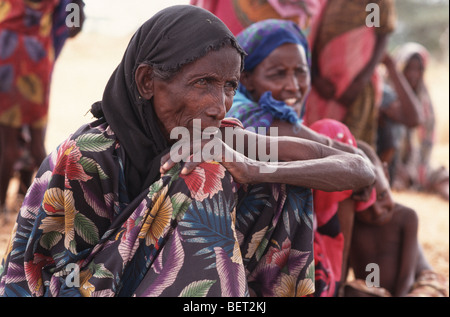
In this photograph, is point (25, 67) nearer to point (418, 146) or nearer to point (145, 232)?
point (145, 232)

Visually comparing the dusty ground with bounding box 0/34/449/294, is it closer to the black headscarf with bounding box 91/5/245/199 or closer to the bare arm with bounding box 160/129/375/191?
the black headscarf with bounding box 91/5/245/199

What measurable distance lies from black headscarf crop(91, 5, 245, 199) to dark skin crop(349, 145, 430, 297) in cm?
170

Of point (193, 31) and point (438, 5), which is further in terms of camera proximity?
point (438, 5)

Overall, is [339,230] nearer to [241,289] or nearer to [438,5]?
[241,289]

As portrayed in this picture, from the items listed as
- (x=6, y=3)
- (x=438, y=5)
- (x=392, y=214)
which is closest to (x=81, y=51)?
(x=438, y=5)

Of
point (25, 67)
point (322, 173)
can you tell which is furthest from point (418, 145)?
point (322, 173)

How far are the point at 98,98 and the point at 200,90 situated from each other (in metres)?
13.8

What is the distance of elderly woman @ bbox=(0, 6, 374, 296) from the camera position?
6.91ft

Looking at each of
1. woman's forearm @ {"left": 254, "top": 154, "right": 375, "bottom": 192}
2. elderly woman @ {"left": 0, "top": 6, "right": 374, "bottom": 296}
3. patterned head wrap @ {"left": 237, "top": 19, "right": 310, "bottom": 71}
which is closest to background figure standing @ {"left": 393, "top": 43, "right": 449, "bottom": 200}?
patterned head wrap @ {"left": 237, "top": 19, "right": 310, "bottom": 71}

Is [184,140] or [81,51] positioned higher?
[184,140]

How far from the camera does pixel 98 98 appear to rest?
15.6 metres

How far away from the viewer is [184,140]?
234 centimetres

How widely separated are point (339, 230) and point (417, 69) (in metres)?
6.38
